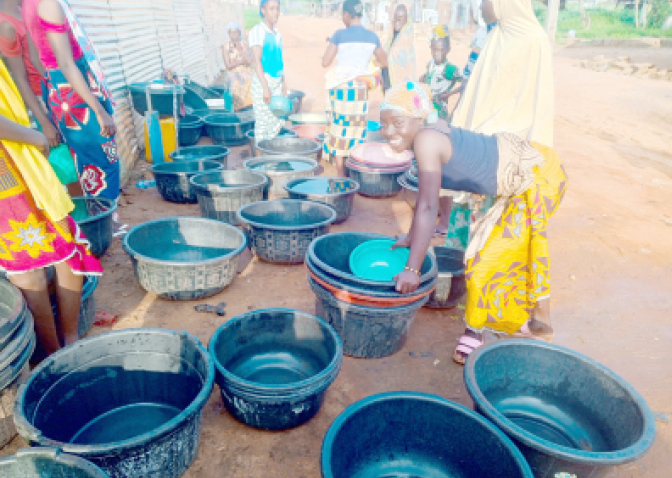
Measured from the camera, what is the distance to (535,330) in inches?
111

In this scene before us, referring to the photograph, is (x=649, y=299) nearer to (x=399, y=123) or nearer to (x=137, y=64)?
(x=399, y=123)

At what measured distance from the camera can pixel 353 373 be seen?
8.93ft

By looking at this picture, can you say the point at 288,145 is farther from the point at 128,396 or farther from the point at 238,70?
the point at 128,396

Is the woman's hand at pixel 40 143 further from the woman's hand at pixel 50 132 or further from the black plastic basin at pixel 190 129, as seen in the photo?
the black plastic basin at pixel 190 129

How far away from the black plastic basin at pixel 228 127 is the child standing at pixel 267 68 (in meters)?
1.25

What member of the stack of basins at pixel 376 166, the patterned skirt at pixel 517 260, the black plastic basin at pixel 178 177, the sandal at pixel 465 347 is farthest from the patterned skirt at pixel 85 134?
the sandal at pixel 465 347

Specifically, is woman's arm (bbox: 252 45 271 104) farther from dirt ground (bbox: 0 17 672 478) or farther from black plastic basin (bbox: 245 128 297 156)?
dirt ground (bbox: 0 17 672 478)

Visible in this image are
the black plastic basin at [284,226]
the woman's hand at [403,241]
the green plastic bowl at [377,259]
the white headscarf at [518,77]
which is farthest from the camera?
the black plastic basin at [284,226]

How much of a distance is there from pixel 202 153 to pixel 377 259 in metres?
3.84

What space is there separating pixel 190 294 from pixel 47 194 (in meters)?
1.36

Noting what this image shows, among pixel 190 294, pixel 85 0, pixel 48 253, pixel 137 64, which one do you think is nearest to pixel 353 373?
pixel 190 294

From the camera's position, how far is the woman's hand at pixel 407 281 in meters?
2.38

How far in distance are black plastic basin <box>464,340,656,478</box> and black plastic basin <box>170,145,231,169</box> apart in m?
4.06

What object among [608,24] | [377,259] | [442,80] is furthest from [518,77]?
[608,24]
